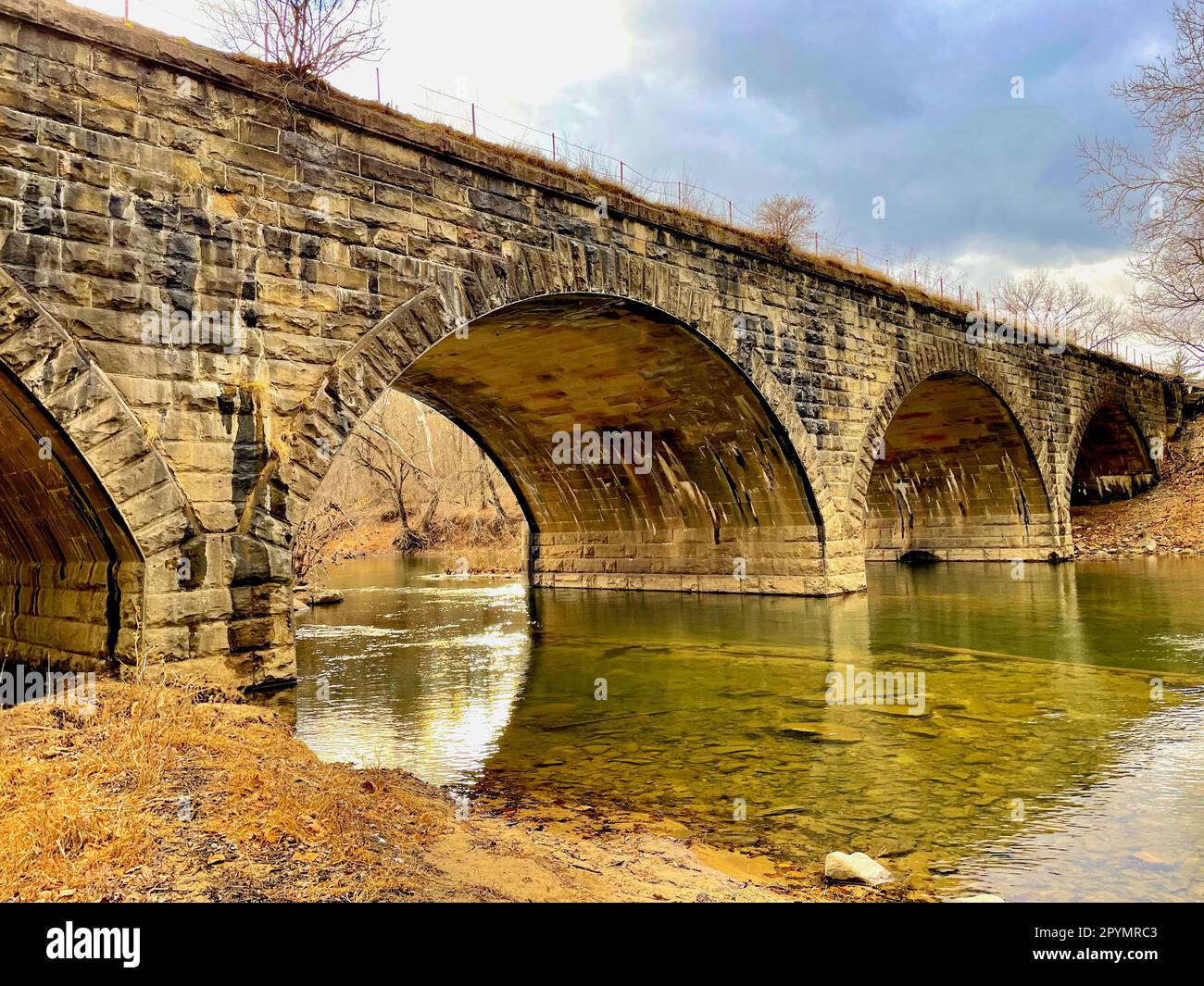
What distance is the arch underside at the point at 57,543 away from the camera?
7152mm

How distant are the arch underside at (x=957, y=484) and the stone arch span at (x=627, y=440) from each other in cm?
675

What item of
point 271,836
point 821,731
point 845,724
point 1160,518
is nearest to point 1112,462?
point 1160,518

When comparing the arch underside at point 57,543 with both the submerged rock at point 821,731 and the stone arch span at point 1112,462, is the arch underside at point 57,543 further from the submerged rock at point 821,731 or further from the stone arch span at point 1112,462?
the stone arch span at point 1112,462

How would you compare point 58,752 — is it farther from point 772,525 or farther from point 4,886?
point 772,525

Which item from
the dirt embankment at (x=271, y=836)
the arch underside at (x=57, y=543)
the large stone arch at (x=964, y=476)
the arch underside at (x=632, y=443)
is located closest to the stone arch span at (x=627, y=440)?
the arch underside at (x=632, y=443)

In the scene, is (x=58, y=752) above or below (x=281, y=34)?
below

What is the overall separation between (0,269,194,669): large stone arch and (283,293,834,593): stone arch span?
282 centimetres

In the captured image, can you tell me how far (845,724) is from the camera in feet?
24.9

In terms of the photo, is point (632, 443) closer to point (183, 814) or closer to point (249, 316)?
point (249, 316)

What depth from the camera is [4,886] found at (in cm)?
312

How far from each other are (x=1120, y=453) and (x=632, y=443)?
23.3m

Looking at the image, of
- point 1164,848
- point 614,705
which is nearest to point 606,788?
point 614,705

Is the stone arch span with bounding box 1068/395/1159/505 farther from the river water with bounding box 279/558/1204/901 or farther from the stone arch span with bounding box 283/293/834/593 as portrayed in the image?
the stone arch span with bounding box 283/293/834/593

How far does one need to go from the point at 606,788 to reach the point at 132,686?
12.2 ft
